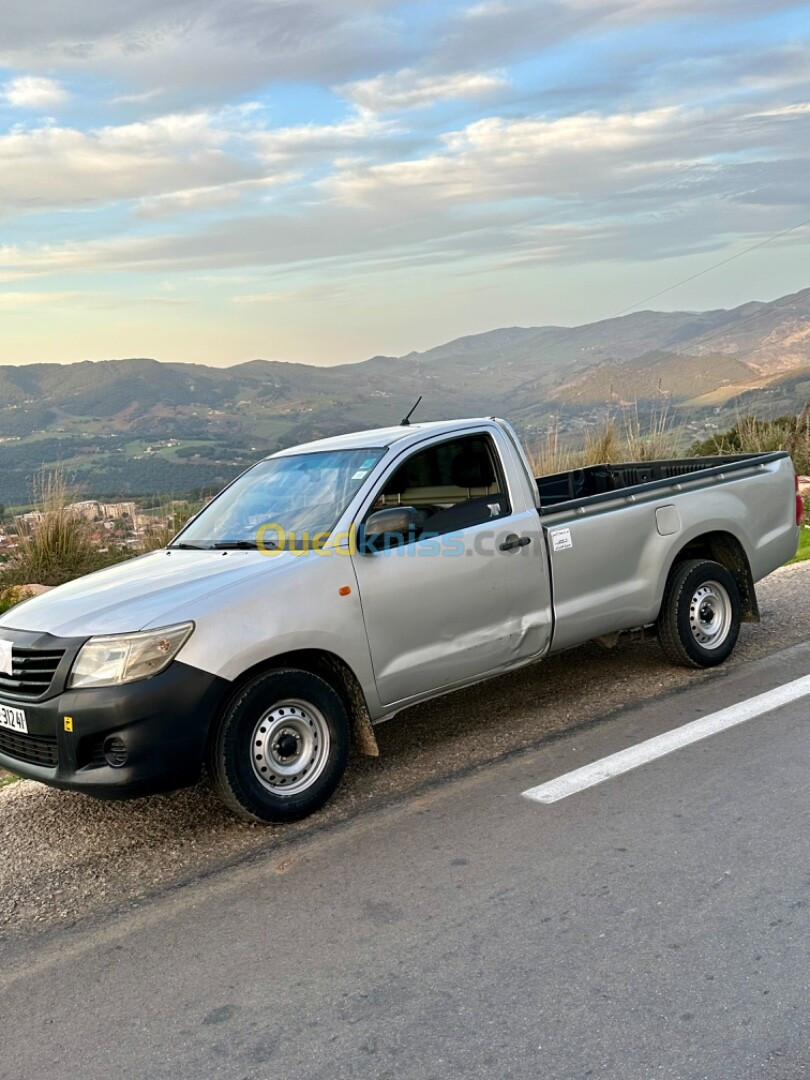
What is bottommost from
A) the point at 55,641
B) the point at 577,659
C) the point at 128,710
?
the point at 577,659

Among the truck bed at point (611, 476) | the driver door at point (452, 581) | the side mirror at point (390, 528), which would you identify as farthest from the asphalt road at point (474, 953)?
the truck bed at point (611, 476)

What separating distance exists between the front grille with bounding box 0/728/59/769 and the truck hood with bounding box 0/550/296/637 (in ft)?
1.59

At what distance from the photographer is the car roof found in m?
6.04

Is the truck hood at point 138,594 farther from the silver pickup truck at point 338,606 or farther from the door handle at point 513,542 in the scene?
the door handle at point 513,542

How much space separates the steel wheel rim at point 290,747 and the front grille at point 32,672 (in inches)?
37.7

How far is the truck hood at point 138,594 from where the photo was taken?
4.64 m

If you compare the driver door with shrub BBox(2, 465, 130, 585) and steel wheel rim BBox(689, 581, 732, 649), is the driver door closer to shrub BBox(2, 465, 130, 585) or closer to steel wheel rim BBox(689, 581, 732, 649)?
steel wheel rim BBox(689, 581, 732, 649)

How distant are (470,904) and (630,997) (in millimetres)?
859

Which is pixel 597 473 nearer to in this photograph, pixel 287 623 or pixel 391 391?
pixel 287 623

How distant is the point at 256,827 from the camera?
192 inches

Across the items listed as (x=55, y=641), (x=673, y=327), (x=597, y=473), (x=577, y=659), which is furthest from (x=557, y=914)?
(x=673, y=327)

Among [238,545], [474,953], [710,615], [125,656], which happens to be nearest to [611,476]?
[710,615]

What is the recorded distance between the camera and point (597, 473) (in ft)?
28.5

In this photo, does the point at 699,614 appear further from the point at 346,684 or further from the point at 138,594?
the point at 138,594
